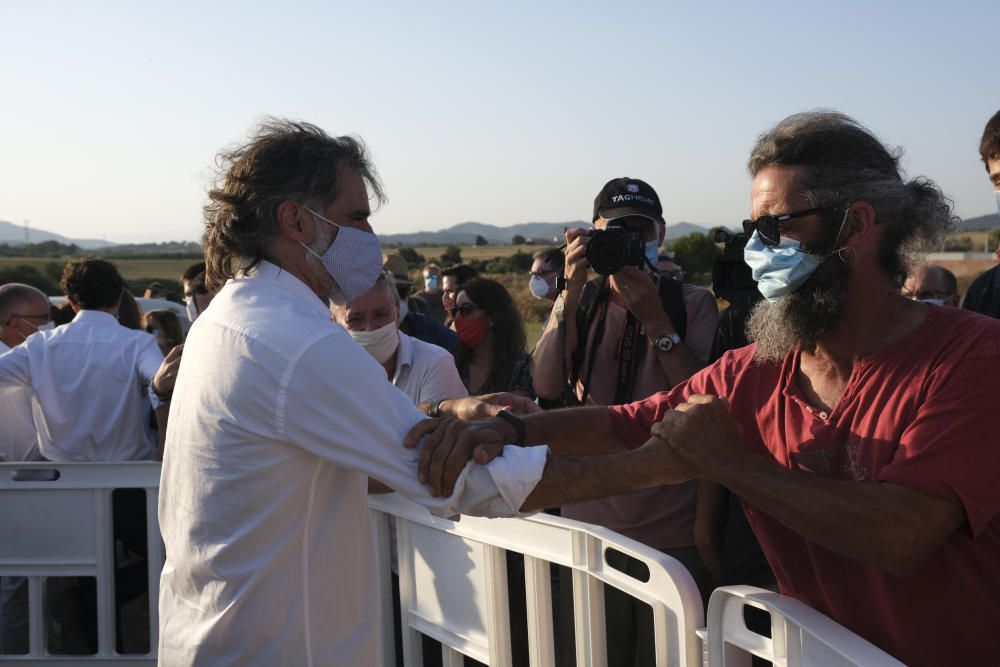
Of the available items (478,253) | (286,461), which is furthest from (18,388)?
(478,253)

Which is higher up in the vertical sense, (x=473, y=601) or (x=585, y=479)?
(x=585, y=479)

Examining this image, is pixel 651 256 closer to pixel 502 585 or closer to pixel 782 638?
pixel 502 585

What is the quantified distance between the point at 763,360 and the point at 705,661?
0.91 meters

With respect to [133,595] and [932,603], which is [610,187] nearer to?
[932,603]

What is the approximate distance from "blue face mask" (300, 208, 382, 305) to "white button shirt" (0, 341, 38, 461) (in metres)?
4.05

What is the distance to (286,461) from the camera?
95.1 inches

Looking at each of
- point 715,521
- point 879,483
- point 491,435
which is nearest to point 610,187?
point 715,521

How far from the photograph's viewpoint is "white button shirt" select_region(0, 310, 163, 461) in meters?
5.81

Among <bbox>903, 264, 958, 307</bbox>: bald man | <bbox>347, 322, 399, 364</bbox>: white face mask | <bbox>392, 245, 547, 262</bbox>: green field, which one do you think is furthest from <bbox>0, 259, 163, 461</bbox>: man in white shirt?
<bbox>392, 245, 547, 262</bbox>: green field

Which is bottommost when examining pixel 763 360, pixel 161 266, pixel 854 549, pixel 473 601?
pixel 473 601

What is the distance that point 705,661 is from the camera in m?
2.39

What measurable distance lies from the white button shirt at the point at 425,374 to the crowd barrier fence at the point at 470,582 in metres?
0.79

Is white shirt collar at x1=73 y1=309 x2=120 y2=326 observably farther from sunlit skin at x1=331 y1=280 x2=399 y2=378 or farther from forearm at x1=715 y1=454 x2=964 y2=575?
forearm at x1=715 y1=454 x2=964 y2=575

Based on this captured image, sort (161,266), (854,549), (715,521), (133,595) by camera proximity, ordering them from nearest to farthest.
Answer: (854,549)
(715,521)
(133,595)
(161,266)
